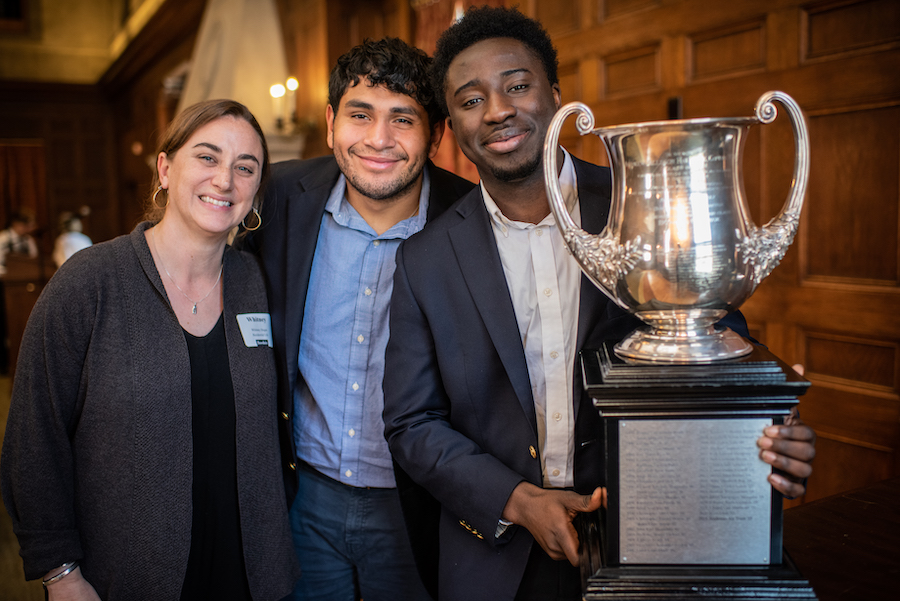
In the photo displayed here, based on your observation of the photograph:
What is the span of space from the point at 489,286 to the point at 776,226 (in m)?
0.51

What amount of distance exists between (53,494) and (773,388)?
1246 millimetres

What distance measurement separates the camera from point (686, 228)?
760 mm

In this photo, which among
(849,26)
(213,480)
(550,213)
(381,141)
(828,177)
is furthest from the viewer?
(828,177)

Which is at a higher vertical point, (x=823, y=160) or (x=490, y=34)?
(x=490, y=34)

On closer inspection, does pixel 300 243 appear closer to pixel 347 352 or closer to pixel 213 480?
pixel 347 352

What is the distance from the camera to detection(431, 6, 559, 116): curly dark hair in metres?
1.22

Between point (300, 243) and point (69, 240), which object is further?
point (69, 240)

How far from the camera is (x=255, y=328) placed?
1478 mm

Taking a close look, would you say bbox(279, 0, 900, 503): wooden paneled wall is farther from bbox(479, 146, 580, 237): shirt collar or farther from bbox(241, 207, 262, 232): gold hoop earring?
bbox(241, 207, 262, 232): gold hoop earring

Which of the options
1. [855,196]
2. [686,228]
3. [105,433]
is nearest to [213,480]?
[105,433]

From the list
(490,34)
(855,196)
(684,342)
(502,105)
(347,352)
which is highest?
(490,34)

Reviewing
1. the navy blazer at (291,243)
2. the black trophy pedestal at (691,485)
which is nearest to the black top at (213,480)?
the navy blazer at (291,243)

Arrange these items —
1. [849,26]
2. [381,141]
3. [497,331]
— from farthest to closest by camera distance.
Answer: [849,26]
[381,141]
[497,331]

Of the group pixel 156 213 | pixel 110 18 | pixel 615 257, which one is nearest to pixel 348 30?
pixel 156 213
